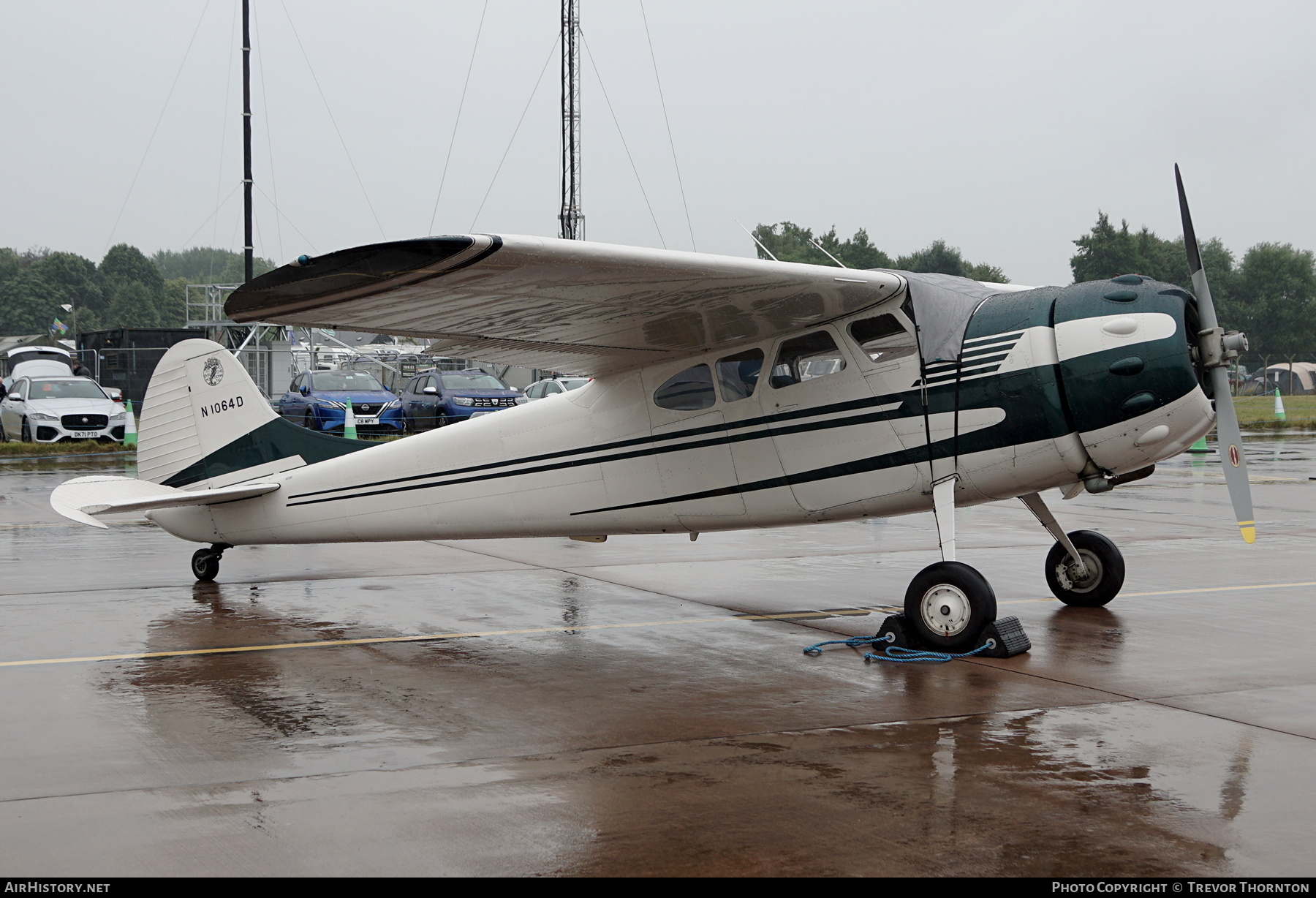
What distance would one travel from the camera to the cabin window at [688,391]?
322 inches

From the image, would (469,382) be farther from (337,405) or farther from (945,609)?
(945,609)

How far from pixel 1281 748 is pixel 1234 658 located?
80.6 inches

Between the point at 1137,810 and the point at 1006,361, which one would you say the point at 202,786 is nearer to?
the point at 1137,810

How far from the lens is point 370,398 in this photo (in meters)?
31.9

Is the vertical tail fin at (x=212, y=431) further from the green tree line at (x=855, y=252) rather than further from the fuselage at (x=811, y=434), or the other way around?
the green tree line at (x=855, y=252)

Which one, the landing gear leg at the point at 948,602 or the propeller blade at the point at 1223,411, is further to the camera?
the propeller blade at the point at 1223,411

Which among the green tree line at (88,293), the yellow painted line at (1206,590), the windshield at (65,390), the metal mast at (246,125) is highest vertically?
the green tree line at (88,293)

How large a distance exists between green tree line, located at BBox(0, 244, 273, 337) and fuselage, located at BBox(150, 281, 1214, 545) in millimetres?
126319

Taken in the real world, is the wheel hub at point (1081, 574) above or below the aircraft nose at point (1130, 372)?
below

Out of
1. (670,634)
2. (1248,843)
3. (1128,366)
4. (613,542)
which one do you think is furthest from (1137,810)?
(613,542)

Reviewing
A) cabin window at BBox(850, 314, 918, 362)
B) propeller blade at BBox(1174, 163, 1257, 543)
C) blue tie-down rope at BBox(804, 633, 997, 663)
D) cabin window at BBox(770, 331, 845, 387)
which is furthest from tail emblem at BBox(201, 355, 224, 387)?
propeller blade at BBox(1174, 163, 1257, 543)

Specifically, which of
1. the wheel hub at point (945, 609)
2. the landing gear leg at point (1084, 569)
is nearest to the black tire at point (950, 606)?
the wheel hub at point (945, 609)

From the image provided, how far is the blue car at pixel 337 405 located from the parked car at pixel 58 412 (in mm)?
4517

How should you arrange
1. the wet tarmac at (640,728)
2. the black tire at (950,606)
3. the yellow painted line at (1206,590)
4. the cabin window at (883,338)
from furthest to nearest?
the yellow painted line at (1206,590) < the cabin window at (883,338) < the black tire at (950,606) < the wet tarmac at (640,728)
